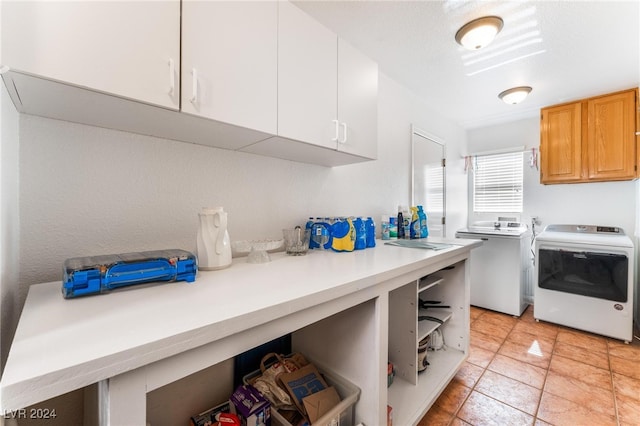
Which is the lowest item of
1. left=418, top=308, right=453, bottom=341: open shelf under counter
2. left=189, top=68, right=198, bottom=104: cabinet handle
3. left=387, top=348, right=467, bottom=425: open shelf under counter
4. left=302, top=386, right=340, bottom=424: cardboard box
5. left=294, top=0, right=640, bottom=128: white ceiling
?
left=387, top=348, right=467, bottom=425: open shelf under counter

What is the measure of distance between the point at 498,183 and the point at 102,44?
13.7 feet

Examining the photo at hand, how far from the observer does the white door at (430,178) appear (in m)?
2.69

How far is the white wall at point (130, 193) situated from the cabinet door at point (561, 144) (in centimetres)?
281

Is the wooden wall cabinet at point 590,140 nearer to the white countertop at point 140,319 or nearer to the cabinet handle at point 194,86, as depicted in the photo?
the white countertop at point 140,319

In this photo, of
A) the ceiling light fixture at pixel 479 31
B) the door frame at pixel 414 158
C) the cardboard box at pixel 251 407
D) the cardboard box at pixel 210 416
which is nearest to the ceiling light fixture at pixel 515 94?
the door frame at pixel 414 158

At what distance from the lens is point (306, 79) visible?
1.20m

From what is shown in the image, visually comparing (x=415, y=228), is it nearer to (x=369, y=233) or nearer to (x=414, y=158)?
(x=369, y=233)

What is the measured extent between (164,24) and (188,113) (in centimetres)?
27

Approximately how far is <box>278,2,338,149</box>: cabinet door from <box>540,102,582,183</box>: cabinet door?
297 cm

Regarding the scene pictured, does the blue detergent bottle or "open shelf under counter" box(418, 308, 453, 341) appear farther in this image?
the blue detergent bottle

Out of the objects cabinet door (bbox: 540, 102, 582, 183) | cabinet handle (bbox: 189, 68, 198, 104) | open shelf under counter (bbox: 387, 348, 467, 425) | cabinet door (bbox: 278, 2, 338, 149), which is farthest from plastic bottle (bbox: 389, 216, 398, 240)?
cabinet door (bbox: 540, 102, 582, 183)

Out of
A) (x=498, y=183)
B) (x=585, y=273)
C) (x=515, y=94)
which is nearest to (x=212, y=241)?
(x=515, y=94)

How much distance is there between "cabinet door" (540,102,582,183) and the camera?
2.71 metres

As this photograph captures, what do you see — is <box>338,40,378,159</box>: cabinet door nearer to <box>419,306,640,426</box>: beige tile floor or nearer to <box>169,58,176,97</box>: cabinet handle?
<box>169,58,176,97</box>: cabinet handle
